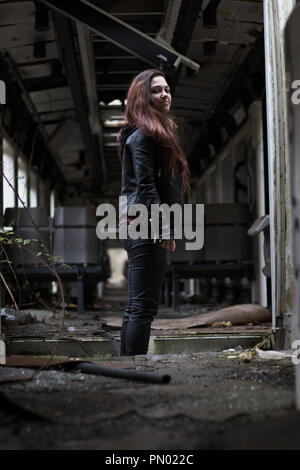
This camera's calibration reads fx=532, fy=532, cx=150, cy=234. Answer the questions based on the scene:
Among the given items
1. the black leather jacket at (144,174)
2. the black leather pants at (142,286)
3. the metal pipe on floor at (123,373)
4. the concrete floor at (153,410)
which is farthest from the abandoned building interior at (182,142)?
the black leather jacket at (144,174)

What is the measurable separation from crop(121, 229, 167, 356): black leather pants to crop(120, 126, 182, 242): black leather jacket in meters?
0.14

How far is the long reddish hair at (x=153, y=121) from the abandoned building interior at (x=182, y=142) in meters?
0.73

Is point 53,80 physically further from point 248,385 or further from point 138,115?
point 248,385

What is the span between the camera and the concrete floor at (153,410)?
5.68ft

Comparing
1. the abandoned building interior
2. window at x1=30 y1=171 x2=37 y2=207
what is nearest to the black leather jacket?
the abandoned building interior

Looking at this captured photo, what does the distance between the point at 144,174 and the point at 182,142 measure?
1026 centimetres

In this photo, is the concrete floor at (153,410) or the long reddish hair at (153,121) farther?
the long reddish hair at (153,121)

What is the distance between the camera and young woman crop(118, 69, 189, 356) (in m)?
3.33

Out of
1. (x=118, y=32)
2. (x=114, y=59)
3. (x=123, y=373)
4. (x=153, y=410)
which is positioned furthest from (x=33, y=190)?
(x=153, y=410)

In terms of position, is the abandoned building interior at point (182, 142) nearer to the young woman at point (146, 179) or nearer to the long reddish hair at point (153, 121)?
the young woman at point (146, 179)

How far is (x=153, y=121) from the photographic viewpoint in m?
3.37

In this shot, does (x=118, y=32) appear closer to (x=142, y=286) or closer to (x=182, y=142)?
(x=142, y=286)

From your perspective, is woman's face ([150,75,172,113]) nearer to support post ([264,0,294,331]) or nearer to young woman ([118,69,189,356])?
young woman ([118,69,189,356])

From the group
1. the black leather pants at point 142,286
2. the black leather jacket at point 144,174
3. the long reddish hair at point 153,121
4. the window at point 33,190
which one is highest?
the window at point 33,190
